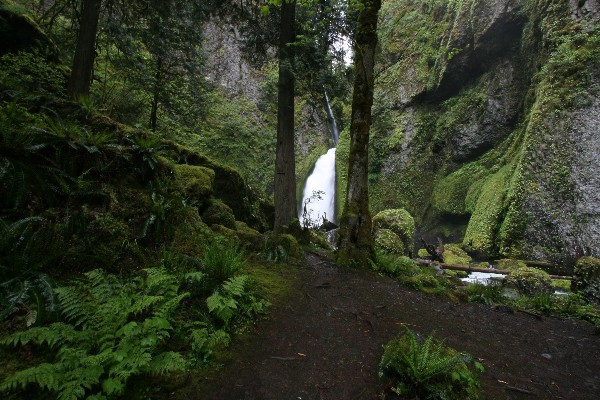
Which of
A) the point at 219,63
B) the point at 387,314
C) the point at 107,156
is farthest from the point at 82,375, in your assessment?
the point at 219,63

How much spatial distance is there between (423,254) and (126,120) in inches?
574

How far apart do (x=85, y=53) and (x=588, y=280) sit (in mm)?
13140

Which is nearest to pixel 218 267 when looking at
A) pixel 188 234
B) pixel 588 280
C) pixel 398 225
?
pixel 188 234

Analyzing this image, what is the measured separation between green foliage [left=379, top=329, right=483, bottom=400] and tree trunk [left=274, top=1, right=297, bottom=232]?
21.4 feet

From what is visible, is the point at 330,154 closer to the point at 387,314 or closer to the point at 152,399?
the point at 387,314

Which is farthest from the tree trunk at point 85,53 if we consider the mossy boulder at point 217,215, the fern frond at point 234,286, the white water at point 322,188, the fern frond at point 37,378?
the white water at point 322,188

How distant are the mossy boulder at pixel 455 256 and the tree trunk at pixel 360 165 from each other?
8.93 metres

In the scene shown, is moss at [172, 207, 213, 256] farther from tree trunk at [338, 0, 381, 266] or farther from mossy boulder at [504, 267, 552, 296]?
mossy boulder at [504, 267, 552, 296]

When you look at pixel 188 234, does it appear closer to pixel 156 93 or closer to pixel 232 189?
pixel 232 189

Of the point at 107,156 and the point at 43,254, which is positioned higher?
the point at 107,156

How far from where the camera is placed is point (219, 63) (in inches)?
1281

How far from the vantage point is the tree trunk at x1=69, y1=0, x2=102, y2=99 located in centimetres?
686

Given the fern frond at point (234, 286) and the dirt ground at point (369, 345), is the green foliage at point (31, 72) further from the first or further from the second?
the dirt ground at point (369, 345)

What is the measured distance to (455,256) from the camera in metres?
14.6
